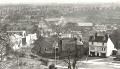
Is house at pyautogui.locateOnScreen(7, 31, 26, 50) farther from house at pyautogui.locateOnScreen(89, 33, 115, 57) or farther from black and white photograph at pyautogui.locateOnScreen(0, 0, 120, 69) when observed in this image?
house at pyautogui.locateOnScreen(89, 33, 115, 57)

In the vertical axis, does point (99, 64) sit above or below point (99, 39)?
below

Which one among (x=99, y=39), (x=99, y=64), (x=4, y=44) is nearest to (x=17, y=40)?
(x=4, y=44)

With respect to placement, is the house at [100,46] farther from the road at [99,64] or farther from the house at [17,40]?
the house at [17,40]

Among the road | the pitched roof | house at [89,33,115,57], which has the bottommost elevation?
the road

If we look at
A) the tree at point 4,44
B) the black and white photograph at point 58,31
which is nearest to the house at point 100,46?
the black and white photograph at point 58,31

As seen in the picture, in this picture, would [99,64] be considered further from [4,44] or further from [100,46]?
[4,44]

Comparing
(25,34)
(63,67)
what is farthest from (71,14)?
(63,67)

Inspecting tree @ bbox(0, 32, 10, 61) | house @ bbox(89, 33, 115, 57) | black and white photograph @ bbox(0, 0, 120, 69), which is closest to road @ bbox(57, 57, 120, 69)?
black and white photograph @ bbox(0, 0, 120, 69)

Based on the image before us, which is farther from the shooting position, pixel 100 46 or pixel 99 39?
pixel 99 39
